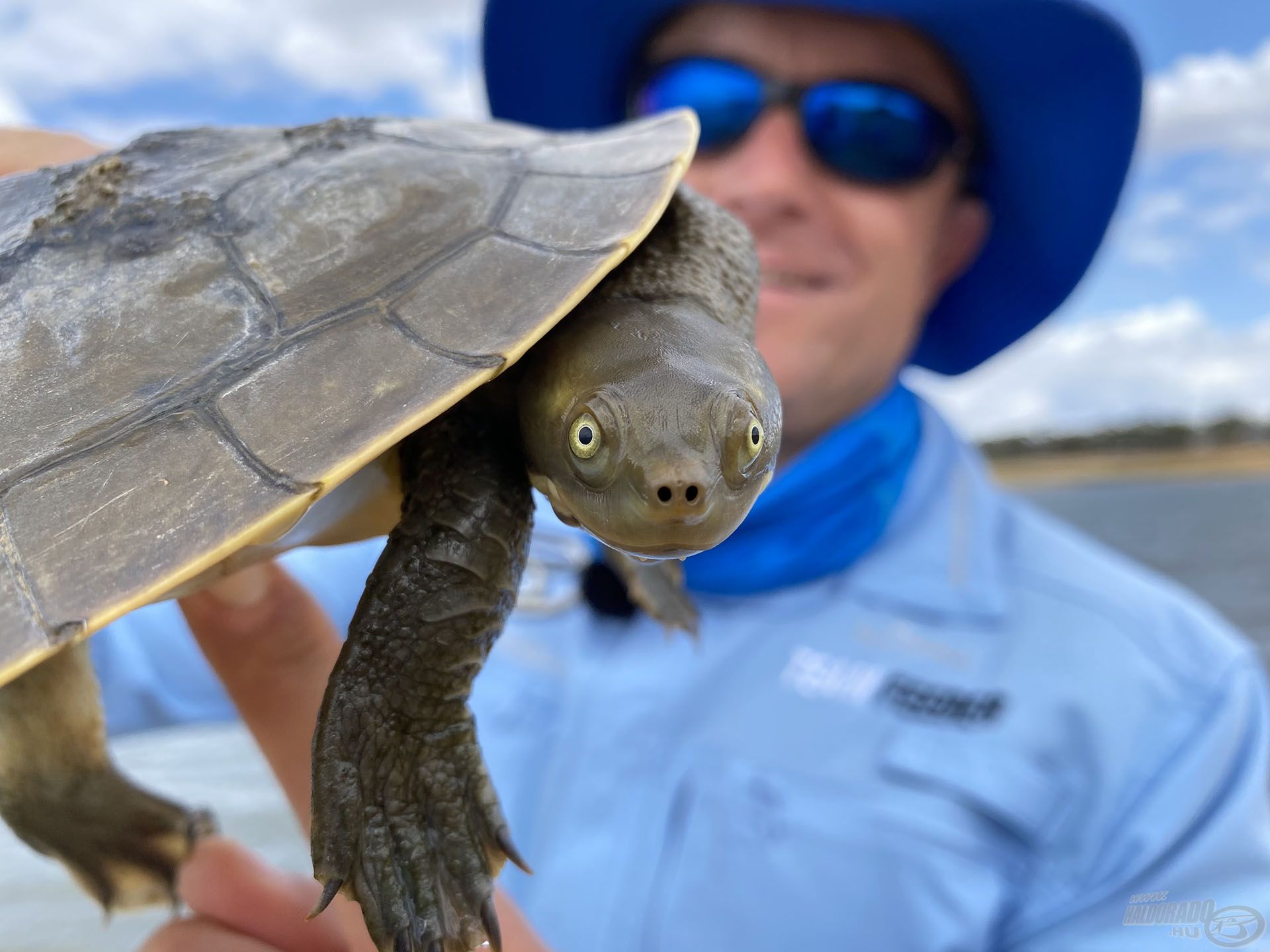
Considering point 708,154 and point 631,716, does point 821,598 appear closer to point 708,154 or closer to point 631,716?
point 631,716

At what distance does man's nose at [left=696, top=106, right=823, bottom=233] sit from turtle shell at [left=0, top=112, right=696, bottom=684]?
1131 millimetres

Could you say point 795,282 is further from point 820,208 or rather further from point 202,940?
point 202,940

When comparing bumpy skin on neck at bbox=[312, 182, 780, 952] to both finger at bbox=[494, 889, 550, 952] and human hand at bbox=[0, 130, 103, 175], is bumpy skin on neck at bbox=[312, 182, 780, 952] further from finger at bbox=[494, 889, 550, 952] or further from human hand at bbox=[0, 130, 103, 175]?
human hand at bbox=[0, 130, 103, 175]

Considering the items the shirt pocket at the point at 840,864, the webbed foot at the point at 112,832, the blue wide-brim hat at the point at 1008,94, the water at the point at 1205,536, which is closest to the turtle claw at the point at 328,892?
the webbed foot at the point at 112,832

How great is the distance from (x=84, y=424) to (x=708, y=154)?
67.3 inches

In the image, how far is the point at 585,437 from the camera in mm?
795

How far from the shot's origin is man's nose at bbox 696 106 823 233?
6.98 ft

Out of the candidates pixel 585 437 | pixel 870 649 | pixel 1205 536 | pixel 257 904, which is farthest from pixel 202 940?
pixel 1205 536

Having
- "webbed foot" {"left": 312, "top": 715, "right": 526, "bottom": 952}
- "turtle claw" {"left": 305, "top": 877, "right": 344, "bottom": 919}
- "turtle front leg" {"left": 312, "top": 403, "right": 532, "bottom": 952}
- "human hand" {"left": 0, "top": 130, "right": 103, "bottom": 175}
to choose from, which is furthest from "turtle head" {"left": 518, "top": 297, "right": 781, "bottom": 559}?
"human hand" {"left": 0, "top": 130, "right": 103, "bottom": 175}

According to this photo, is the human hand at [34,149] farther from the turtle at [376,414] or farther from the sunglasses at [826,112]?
the sunglasses at [826,112]

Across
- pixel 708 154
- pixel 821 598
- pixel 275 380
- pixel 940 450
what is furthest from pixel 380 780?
pixel 940 450

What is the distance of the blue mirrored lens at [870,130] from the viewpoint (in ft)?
7.01

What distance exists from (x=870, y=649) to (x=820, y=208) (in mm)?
1018

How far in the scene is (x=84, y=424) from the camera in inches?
32.1
